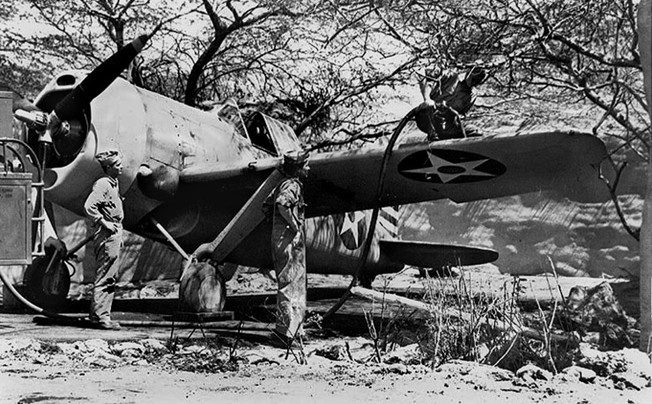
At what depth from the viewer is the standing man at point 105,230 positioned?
7559 mm

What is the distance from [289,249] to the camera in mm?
6789

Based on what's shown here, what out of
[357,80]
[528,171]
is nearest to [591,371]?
[528,171]

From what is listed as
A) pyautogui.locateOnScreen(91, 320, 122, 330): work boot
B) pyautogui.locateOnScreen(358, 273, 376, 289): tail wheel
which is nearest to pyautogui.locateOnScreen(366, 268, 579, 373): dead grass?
pyautogui.locateOnScreen(91, 320, 122, 330): work boot

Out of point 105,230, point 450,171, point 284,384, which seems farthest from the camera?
point 450,171

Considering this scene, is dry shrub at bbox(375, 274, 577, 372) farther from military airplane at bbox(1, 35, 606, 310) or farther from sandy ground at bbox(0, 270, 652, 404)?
military airplane at bbox(1, 35, 606, 310)

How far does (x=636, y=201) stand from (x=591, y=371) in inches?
523

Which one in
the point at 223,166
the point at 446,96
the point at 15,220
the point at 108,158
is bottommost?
the point at 15,220

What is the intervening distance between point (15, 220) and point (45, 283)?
162 inches

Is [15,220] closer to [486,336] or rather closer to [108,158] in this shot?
[108,158]

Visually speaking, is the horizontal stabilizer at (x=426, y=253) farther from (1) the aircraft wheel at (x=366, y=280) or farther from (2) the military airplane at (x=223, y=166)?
(2) the military airplane at (x=223, y=166)

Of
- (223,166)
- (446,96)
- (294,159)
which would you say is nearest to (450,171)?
(446,96)

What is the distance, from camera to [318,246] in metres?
11.2

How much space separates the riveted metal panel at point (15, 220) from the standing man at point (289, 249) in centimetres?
216

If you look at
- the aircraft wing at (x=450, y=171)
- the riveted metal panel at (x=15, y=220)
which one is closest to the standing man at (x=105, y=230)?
the aircraft wing at (x=450, y=171)
